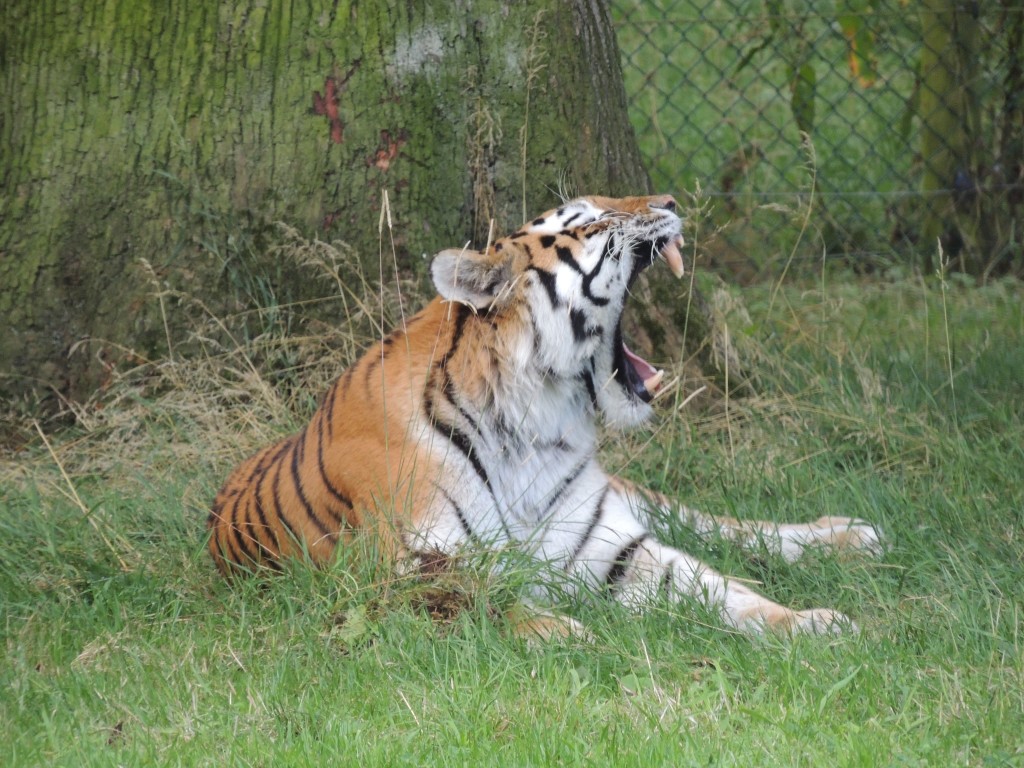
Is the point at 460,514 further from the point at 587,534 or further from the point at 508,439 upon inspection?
the point at 587,534

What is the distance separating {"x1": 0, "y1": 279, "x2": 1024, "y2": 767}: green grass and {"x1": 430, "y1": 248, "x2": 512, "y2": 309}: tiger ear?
0.72 metres

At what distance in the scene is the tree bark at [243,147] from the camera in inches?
172

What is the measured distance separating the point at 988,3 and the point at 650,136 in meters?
2.17

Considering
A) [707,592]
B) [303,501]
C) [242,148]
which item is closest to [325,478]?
[303,501]

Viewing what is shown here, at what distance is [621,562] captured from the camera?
3.42 metres

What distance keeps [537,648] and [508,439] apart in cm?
66

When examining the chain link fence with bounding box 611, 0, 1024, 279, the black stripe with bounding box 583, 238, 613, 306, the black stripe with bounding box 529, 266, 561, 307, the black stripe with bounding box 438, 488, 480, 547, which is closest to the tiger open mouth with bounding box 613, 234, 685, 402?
the black stripe with bounding box 583, 238, 613, 306

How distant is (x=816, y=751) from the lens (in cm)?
228

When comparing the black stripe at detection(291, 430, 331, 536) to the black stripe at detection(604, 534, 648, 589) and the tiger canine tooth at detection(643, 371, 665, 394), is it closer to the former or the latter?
the black stripe at detection(604, 534, 648, 589)

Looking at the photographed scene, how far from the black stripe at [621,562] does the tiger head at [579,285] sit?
1.08ft

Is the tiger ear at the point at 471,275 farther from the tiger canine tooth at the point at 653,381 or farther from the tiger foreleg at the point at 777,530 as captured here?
the tiger foreleg at the point at 777,530

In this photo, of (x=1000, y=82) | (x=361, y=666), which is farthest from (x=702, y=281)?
(x=361, y=666)

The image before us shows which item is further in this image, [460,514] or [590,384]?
[590,384]

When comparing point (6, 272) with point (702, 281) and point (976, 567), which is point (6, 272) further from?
point (976, 567)
